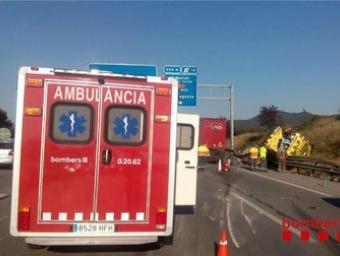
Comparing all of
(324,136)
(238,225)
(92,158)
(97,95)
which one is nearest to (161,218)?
(92,158)

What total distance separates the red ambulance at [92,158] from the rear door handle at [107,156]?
0.05 feet

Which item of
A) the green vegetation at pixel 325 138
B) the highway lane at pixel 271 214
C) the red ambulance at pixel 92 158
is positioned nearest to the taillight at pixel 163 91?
the red ambulance at pixel 92 158

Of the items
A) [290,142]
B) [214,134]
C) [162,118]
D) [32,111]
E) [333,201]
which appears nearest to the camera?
[32,111]

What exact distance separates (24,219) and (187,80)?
23.3 metres

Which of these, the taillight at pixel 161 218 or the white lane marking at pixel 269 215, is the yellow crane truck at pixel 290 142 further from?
the taillight at pixel 161 218

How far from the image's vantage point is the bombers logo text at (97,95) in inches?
319

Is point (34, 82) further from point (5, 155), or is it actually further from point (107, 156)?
point (5, 155)

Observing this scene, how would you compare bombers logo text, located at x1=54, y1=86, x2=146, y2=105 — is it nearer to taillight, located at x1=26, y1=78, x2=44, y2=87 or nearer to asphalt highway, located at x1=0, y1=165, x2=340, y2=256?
taillight, located at x1=26, y1=78, x2=44, y2=87

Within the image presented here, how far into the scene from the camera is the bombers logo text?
8.09 m

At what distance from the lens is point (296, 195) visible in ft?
65.1

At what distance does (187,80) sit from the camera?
30.8m

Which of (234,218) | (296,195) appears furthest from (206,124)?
(234,218)

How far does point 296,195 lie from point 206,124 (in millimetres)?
24076

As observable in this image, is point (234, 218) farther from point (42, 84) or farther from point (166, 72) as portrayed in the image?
point (166, 72)
